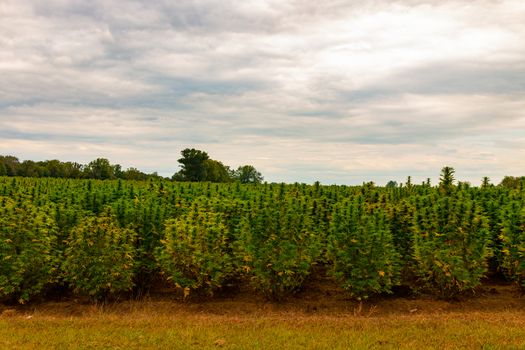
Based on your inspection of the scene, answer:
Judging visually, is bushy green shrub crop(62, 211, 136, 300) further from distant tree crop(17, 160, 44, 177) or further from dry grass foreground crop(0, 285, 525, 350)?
distant tree crop(17, 160, 44, 177)

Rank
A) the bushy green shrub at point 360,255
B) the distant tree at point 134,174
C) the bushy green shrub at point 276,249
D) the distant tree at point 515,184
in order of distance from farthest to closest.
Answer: the distant tree at point 134,174
the distant tree at point 515,184
the bushy green shrub at point 276,249
the bushy green shrub at point 360,255

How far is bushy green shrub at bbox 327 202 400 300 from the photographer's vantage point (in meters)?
11.4

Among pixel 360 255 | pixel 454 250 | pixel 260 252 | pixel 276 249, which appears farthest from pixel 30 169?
pixel 454 250

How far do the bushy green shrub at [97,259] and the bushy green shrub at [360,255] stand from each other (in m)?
4.82

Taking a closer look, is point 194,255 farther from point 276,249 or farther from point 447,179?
point 447,179

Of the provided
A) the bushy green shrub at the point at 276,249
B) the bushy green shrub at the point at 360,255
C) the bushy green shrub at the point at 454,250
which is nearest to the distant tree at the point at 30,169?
the bushy green shrub at the point at 276,249

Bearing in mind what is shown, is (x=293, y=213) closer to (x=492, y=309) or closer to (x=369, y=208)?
(x=369, y=208)

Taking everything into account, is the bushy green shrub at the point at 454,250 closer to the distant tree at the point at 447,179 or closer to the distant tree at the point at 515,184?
the distant tree at the point at 447,179

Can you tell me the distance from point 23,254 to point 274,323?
19.6ft

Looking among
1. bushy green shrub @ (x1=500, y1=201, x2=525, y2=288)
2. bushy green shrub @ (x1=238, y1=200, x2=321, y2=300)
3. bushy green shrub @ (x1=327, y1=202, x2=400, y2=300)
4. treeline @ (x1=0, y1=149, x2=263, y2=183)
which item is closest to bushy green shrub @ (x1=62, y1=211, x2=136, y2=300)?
bushy green shrub @ (x1=238, y1=200, x2=321, y2=300)

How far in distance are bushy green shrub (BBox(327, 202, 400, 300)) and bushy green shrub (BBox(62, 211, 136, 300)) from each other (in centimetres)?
482

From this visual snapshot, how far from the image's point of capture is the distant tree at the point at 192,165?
286ft

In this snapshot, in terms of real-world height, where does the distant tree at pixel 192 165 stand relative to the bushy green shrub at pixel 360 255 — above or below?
above

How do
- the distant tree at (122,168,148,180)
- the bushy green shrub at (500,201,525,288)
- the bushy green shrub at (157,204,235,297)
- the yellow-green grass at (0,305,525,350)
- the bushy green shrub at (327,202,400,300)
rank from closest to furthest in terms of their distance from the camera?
the yellow-green grass at (0,305,525,350) → the bushy green shrub at (327,202,400,300) → the bushy green shrub at (157,204,235,297) → the bushy green shrub at (500,201,525,288) → the distant tree at (122,168,148,180)
